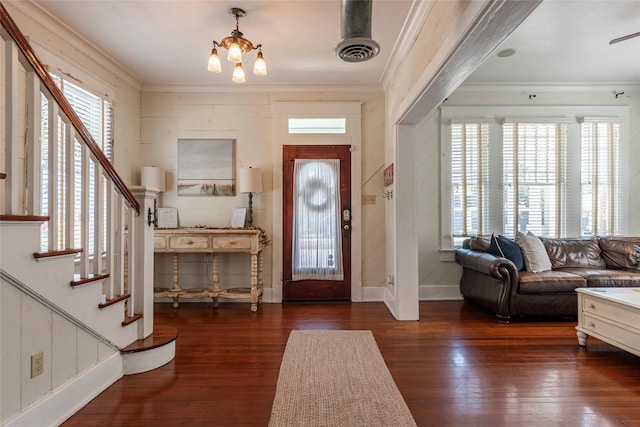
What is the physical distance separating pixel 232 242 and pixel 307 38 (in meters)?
2.33

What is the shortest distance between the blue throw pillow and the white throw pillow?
7 centimetres

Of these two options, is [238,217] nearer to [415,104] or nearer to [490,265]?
[415,104]

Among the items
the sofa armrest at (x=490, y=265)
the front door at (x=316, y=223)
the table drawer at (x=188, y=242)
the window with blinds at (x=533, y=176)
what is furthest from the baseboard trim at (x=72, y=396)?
the window with blinds at (x=533, y=176)

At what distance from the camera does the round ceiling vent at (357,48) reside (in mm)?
1877

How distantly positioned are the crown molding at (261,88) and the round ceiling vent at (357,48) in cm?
242

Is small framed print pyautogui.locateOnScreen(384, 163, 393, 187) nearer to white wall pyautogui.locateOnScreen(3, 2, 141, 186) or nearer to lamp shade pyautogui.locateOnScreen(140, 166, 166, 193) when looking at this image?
lamp shade pyautogui.locateOnScreen(140, 166, 166, 193)

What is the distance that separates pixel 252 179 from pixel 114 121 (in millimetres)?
1689

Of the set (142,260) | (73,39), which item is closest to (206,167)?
(73,39)

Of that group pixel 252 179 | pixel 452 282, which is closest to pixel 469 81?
pixel 452 282

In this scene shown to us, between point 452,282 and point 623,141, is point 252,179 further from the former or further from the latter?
point 623,141

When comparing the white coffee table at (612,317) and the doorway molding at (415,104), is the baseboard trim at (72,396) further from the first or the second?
the white coffee table at (612,317)

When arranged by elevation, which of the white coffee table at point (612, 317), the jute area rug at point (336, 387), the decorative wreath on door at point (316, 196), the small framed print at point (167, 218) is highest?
the decorative wreath on door at point (316, 196)

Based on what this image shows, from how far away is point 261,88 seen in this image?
432 centimetres

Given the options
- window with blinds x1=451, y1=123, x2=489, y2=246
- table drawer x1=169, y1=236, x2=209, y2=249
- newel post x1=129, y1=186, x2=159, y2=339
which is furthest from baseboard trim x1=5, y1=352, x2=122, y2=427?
window with blinds x1=451, y1=123, x2=489, y2=246
